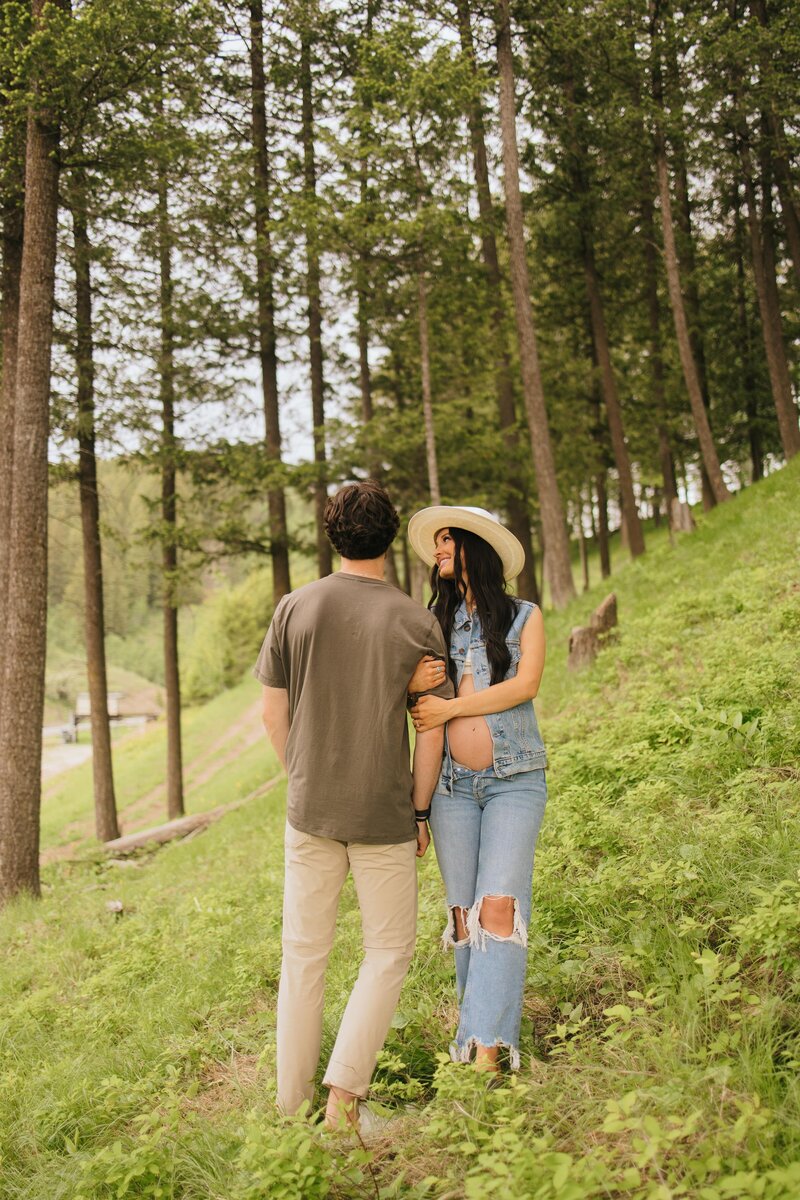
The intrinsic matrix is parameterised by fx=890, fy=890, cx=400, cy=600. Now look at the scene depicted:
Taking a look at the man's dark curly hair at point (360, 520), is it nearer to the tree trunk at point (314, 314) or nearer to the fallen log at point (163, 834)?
the fallen log at point (163, 834)

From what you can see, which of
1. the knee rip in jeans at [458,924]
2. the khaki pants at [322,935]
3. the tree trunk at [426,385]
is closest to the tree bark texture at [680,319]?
the tree trunk at [426,385]

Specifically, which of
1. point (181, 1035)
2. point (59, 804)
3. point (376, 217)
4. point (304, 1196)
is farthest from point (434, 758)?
point (59, 804)

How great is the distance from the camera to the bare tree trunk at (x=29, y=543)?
8.86 m

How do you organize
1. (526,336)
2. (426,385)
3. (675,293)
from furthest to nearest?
(675,293)
(526,336)
(426,385)

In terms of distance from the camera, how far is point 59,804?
2686cm

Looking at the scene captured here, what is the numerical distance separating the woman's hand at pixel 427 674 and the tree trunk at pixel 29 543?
21.8 feet

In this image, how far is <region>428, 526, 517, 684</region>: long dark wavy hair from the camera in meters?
3.63

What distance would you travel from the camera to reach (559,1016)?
3.72 metres

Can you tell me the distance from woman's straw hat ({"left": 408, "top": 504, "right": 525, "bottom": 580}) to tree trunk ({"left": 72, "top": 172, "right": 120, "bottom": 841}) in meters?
11.0

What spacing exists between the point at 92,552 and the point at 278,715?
40.5ft

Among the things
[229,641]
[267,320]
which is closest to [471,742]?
[267,320]

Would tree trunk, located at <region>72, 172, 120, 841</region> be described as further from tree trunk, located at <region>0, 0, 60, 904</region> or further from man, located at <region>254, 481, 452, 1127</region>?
man, located at <region>254, 481, 452, 1127</region>

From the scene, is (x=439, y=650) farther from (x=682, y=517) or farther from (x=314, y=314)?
(x=314, y=314)

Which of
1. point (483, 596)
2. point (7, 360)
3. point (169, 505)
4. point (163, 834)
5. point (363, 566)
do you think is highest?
point (7, 360)
